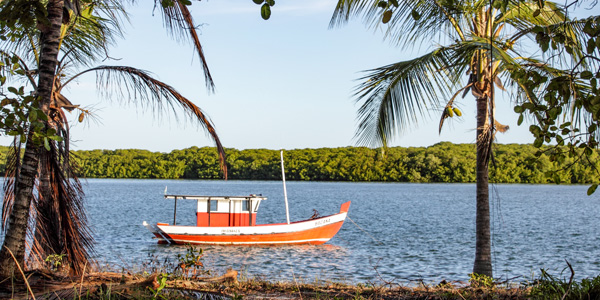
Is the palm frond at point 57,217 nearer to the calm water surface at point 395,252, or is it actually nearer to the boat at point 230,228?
the calm water surface at point 395,252

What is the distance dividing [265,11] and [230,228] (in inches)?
818

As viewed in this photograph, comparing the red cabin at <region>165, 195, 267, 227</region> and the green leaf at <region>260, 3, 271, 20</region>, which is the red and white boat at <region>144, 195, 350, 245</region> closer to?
the red cabin at <region>165, 195, 267, 227</region>

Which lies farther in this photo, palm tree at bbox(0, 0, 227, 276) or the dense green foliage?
the dense green foliage

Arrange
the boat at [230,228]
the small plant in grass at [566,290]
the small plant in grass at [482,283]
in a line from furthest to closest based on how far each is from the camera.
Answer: the boat at [230,228] < the small plant in grass at [482,283] < the small plant in grass at [566,290]

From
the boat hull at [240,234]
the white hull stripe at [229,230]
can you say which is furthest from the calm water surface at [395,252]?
the white hull stripe at [229,230]

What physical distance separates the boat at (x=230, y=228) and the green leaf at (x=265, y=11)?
2021 cm

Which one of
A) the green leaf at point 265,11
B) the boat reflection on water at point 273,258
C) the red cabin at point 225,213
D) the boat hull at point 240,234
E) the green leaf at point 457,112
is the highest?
the green leaf at point 457,112

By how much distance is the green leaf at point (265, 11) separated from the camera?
3.00 m

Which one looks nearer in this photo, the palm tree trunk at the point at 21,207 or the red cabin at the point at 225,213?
the palm tree trunk at the point at 21,207

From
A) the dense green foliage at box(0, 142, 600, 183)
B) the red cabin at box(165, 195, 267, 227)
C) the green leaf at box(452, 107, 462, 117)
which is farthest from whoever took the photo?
the dense green foliage at box(0, 142, 600, 183)

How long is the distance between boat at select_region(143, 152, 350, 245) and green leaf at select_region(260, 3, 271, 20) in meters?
20.2

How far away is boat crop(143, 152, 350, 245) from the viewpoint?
2325cm

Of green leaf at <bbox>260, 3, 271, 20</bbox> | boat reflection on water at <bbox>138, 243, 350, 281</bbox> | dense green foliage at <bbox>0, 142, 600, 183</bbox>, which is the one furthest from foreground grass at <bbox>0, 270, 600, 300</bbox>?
dense green foliage at <bbox>0, 142, 600, 183</bbox>

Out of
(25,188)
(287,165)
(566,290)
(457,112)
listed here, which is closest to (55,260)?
(25,188)
